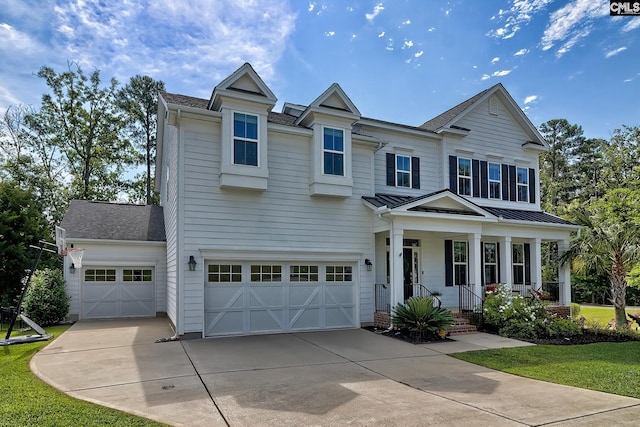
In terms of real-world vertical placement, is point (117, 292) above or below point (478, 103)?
below

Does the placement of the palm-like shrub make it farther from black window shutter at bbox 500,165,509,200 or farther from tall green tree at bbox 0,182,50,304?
tall green tree at bbox 0,182,50,304

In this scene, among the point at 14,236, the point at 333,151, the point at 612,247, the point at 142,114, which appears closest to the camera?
the point at 333,151

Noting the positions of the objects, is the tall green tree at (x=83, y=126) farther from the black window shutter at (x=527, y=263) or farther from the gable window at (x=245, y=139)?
the black window shutter at (x=527, y=263)

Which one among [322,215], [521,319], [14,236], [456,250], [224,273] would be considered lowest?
Result: [521,319]

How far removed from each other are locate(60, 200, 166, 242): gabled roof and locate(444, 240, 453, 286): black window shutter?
11.4 m

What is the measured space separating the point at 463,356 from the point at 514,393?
2926 mm

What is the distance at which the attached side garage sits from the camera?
52.1 feet

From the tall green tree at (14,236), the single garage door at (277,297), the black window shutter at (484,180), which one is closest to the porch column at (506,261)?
the black window shutter at (484,180)

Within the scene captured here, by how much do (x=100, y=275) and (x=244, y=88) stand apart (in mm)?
9823

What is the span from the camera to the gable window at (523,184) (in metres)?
17.9

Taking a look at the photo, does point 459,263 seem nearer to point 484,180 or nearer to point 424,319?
point 484,180

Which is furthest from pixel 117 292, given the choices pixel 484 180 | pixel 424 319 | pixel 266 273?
pixel 484 180

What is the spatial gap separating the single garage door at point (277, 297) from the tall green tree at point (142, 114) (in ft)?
76.6

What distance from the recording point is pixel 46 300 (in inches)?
570
